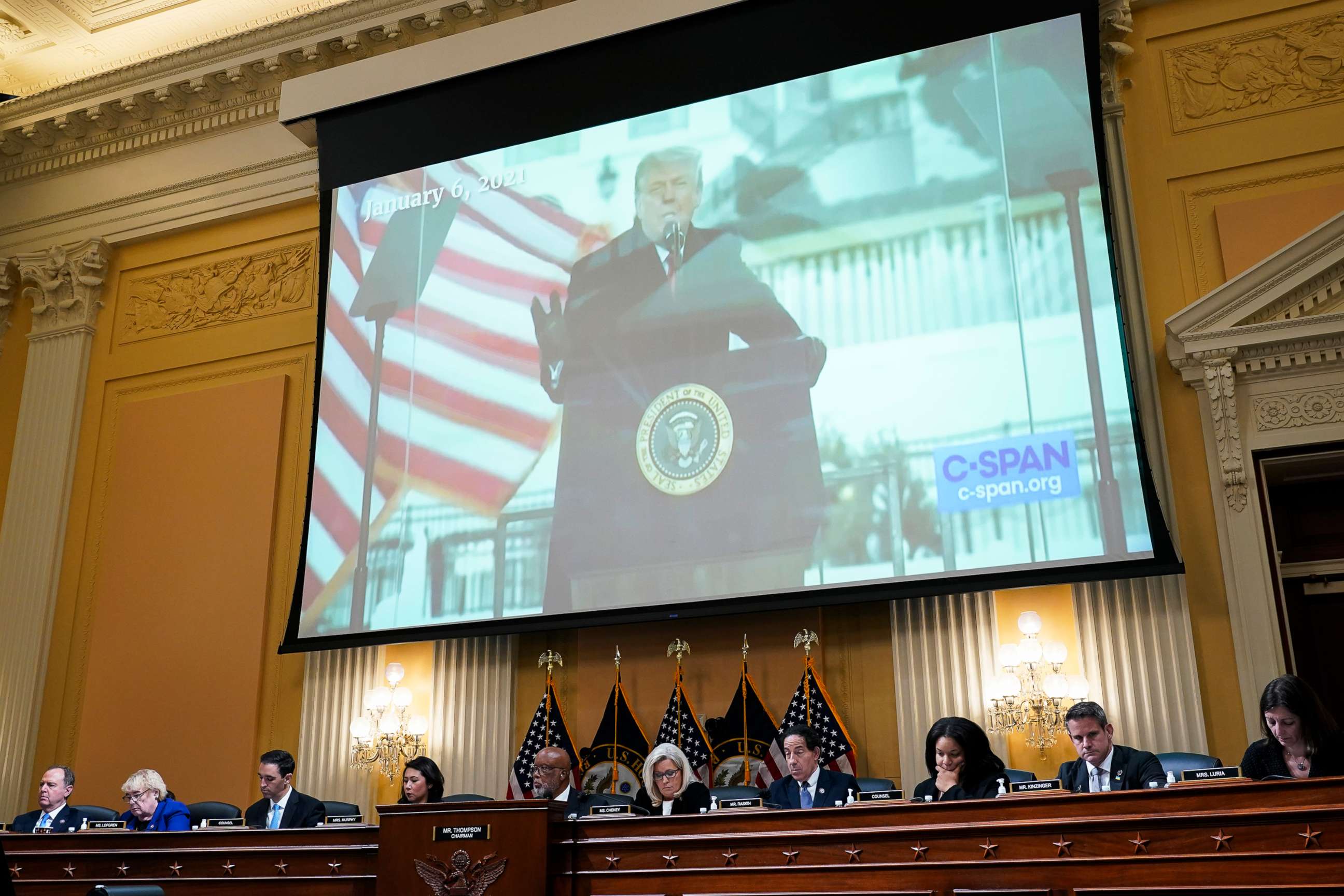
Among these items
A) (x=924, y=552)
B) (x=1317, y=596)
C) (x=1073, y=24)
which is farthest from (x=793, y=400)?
(x=1317, y=596)

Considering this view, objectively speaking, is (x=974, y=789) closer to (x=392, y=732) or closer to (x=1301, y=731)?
(x=1301, y=731)

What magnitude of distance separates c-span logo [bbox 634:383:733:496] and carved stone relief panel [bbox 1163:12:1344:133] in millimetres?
3235

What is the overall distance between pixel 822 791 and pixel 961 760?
0.74m

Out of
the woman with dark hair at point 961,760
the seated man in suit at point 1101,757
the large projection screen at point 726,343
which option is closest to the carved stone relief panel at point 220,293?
the large projection screen at point 726,343

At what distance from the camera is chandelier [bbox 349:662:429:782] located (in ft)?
25.4

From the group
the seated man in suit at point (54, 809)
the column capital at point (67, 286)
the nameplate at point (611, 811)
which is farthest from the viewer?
the column capital at point (67, 286)

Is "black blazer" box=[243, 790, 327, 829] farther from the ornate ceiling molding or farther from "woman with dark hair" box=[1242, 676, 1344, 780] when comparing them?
the ornate ceiling molding

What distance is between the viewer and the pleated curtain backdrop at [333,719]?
802 cm

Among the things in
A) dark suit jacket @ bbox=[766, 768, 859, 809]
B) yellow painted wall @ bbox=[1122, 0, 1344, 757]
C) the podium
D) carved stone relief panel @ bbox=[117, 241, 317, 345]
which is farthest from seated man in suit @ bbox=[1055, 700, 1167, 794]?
carved stone relief panel @ bbox=[117, 241, 317, 345]

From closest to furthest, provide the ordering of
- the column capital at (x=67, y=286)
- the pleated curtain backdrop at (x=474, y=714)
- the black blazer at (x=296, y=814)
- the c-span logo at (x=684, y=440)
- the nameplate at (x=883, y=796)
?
the nameplate at (x=883, y=796)
the black blazer at (x=296, y=814)
the c-span logo at (x=684, y=440)
the pleated curtain backdrop at (x=474, y=714)
the column capital at (x=67, y=286)

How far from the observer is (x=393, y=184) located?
28.6ft

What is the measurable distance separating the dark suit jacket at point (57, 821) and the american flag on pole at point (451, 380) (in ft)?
5.81

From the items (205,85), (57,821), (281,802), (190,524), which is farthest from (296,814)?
(205,85)

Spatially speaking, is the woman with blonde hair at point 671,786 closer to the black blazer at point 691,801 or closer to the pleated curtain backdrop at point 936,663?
the black blazer at point 691,801
